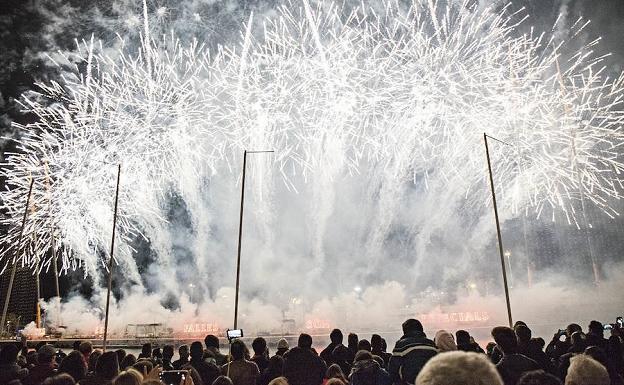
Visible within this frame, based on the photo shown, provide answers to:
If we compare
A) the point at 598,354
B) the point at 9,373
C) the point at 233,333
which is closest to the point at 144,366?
the point at 9,373

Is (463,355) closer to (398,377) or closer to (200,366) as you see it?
(398,377)

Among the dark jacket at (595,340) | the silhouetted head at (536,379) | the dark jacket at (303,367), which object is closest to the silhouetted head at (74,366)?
the dark jacket at (303,367)

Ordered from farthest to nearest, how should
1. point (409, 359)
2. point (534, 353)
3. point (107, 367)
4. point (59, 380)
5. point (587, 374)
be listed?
point (534, 353)
point (409, 359)
point (107, 367)
point (59, 380)
point (587, 374)

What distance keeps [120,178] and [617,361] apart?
28.6m

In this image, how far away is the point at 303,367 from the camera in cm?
843

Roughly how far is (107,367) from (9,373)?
2.21 meters

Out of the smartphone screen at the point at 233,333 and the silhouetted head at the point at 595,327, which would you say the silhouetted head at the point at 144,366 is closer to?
the smartphone screen at the point at 233,333

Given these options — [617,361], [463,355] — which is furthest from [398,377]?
[463,355]

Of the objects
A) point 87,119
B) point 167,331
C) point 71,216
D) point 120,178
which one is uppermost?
point 87,119

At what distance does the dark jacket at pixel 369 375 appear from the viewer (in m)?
7.13

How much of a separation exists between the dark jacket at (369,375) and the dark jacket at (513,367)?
5.52 ft

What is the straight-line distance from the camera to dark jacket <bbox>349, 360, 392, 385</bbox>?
713 centimetres

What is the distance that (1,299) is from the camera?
404 feet

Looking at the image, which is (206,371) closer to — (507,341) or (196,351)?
(196,351)
